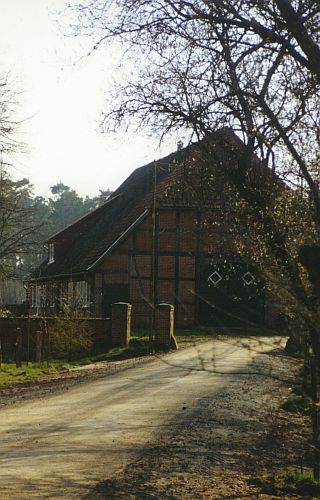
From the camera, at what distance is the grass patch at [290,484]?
934 cm

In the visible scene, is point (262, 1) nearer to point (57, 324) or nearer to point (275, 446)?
point (275, 446)

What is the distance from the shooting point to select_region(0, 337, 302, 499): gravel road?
8.65m

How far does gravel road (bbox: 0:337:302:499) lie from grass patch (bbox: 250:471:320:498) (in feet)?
2.74

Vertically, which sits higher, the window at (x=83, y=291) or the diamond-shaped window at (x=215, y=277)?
the diamond-shaped window at (x=215, y=277)

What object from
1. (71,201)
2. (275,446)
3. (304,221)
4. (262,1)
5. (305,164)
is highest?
(71,201)

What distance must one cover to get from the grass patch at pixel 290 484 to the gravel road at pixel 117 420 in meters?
0.83

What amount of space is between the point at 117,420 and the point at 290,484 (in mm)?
4521

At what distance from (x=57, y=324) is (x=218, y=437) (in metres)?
16.4

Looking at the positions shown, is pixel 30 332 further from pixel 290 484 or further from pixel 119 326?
pixel 290 484

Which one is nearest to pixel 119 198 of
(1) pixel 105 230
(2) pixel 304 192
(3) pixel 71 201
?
(1) pixel 105 230

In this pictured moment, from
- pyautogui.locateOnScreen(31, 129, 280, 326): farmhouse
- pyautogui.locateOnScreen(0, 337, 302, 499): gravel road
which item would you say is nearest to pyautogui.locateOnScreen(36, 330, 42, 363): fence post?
pyautogui.locateOnScreen(31, 129, 280, 326): farmhouse

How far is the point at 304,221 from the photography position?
33.8 feet

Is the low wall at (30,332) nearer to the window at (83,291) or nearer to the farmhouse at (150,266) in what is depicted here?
the farmhouse at (150,266)

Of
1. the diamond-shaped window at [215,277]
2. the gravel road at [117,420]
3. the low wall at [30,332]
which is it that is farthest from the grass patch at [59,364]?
the diamond-shaped window at [215,277]
